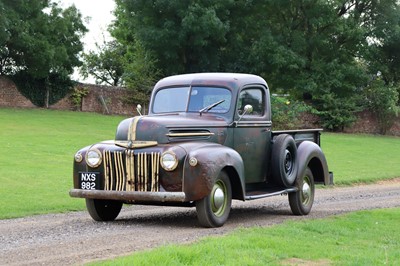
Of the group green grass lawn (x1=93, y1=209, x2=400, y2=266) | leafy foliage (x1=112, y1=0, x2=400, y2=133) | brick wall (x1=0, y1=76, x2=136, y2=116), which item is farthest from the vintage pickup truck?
brick wall (x1=0, y1=76, x2=136, y2=116)

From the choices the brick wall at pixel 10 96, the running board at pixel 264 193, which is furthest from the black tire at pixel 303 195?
the brick wall at pixel 10 96

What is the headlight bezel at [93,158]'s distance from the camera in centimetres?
Result: 1098

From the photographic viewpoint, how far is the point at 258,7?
49.2 meters

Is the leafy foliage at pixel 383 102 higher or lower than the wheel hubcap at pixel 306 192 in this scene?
higher

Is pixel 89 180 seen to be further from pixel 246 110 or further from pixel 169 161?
pixel 246 110

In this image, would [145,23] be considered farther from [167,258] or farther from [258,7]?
[167,258]

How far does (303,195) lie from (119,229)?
4.25 m

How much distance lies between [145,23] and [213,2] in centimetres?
516

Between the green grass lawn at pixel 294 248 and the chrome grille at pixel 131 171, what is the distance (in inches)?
62.5

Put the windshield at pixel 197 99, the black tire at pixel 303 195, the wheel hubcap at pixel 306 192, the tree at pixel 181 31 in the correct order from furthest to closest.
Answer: the tree at pixel 181 31 < the wheel hubcap at pixel 306 192 < the black tire at pixel 303 195 < the windshield at pixel 197 99

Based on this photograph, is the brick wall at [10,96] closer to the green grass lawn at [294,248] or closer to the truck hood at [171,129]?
the truck hood at [171,129]

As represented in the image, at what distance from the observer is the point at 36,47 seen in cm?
4297

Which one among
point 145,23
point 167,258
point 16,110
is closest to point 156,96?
point 167,258

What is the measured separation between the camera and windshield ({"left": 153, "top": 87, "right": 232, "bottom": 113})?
12.0 m
